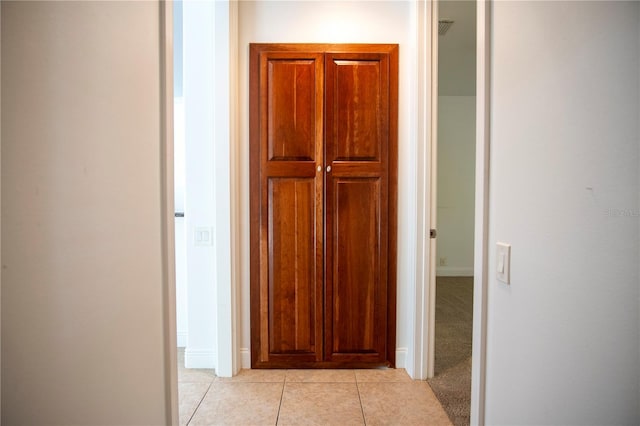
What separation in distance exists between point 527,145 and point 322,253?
1455 millimetres

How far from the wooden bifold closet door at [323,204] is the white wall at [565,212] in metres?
1.16

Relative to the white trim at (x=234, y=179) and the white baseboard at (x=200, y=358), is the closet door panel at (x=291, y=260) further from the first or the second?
the white baseboard at (x=200, y=358)

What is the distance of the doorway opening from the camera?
96.9 inches

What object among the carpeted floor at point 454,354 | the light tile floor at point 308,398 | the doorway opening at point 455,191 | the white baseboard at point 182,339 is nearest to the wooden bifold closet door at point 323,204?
the light tile floor at point 308,398

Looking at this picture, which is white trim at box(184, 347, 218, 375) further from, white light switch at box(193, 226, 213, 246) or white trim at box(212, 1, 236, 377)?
white light switch at box(193, 226, 213, 246)

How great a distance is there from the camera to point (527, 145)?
0.79 m

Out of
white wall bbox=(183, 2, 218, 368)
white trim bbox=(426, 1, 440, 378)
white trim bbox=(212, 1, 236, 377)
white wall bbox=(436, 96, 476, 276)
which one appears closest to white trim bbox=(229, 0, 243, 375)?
white trim bbox=(212, 1, 236, 377)

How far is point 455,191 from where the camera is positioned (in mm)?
4973

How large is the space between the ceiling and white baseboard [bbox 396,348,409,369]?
108 inches

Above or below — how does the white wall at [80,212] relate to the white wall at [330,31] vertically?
below

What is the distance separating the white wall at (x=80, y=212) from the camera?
55 cm

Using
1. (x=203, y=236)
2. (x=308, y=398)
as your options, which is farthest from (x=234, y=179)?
(x=308, y=398)

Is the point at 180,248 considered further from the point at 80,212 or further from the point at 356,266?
the point at 80,212

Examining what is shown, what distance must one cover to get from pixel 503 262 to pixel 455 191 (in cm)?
440
